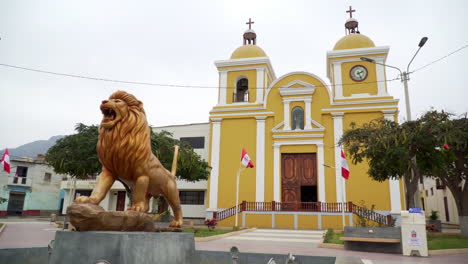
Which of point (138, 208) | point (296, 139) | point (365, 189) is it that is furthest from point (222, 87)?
point (138, 208)

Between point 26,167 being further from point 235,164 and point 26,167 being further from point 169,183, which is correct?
point 169,183

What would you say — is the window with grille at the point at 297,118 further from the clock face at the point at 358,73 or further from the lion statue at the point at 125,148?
the lion statue at the point at 125,148

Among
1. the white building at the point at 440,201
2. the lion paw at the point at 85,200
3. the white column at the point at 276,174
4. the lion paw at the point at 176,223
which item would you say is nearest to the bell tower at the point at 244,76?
the white column at the point at 276,174

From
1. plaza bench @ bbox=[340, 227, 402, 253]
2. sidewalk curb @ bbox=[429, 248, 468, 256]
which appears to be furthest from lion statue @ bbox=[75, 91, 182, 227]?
sidewalk curb @ bbox=[429, 248, 468, 256]

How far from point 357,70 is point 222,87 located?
9911mm

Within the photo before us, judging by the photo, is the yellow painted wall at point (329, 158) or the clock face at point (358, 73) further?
the clock face at point (358, 73)

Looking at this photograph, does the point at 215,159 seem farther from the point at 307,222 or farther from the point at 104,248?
the point at 104,248

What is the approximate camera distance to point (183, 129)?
3130cm

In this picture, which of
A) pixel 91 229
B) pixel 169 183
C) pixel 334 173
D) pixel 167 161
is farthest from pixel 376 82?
pixel 91 229

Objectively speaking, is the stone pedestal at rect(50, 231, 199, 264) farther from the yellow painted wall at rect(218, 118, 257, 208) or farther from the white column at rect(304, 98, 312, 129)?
the white column at rect(304, 98, 312, 129)

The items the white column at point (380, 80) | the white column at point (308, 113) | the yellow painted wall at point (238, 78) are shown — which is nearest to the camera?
the white column at point (380, 80)

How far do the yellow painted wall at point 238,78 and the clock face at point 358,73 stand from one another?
22.8ft

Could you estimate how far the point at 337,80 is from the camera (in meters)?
24.0

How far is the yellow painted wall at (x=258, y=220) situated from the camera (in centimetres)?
2073
